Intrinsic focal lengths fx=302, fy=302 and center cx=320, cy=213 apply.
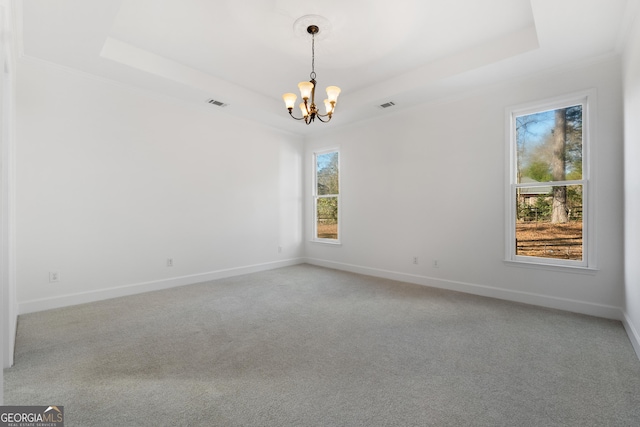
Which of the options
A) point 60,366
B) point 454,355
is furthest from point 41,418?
point 454,355

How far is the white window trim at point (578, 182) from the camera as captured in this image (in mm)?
3195

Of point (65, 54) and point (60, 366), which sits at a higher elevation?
point (65, 54)

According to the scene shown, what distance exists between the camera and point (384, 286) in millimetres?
4375

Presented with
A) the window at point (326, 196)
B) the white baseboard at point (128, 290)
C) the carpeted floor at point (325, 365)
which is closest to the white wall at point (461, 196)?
the window at point (326, 196)

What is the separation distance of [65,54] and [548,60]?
5110 mm

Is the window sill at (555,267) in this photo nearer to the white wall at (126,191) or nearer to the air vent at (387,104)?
the air vent at (387,104)

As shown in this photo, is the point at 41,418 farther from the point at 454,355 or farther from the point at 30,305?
the point at 454,355

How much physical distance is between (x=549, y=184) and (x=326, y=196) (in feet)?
11.5

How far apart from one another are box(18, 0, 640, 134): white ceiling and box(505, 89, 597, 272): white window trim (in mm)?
407

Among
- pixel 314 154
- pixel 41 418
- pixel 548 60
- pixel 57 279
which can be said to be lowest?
pixel 41 418

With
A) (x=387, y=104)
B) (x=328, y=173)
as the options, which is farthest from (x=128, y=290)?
(x=387, y=104)

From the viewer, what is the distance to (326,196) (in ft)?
19.4

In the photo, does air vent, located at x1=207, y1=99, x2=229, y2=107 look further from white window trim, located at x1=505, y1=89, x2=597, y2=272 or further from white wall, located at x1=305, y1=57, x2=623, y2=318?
white window trim, located at x1=505, y1=89, x2=597, y2=272
